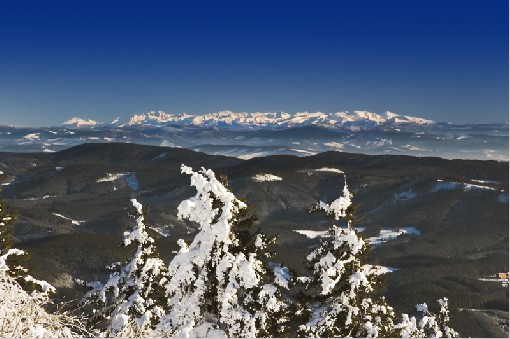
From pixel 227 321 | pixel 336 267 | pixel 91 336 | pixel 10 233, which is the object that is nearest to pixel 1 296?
pixel 91 336

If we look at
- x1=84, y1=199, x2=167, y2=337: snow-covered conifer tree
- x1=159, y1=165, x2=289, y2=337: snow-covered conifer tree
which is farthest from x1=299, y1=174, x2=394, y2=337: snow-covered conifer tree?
x1=84, y1=199, x2=167, y2=337: snow-covered conifer tree

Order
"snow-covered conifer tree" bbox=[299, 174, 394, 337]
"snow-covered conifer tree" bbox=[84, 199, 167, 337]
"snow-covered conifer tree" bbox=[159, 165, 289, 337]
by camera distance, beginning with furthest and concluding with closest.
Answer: "snow-covered conifer tree" bbox=[84, 199, 167, 337] → "snow-covered conifer tree" bbox=[299, 174, 394, 337] → "snow-covered conifer tree" bbox=[159, 165, 289, 337]

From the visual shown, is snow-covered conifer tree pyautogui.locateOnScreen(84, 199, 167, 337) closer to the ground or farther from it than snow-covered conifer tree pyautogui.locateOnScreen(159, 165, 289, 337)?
closer to the ground

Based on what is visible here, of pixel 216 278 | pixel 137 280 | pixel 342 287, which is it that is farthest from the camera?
pixel 137 280

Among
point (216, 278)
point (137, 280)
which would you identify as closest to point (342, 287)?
point (216, 278)


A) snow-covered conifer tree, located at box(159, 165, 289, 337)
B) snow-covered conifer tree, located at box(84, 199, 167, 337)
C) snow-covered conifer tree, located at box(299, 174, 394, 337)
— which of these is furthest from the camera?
snow-covered conifer tree, located at box(84, 199, 167, 337)

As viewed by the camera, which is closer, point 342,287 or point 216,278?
point 216,278

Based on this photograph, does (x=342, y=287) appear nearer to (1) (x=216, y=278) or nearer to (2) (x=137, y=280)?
(1) (x=216, y=278)

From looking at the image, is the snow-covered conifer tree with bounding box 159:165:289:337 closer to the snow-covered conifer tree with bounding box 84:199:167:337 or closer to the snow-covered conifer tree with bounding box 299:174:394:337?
the snow-covered conifer tree with bounding box 299:174:394:337
